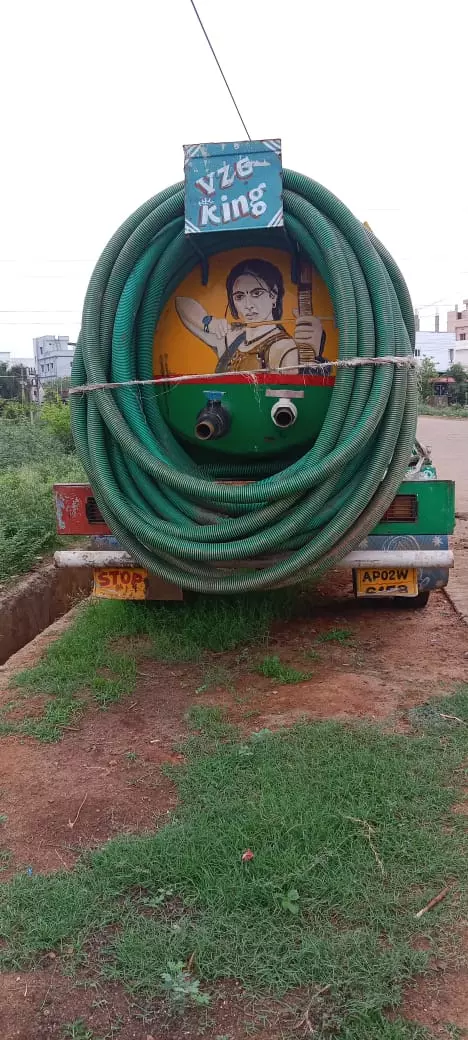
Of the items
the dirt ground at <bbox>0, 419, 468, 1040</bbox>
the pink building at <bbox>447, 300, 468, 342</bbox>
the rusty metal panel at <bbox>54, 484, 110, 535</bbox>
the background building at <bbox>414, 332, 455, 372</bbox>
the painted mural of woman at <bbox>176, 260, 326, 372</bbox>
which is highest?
the pink building at <bbox>447, 300, 468, 342</bbox>

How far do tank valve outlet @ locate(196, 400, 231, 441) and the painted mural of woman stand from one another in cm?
29

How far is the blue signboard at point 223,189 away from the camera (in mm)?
3906

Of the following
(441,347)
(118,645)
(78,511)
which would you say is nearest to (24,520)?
(78,511)

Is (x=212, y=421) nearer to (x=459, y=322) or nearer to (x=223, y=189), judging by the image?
(x=223, y=189)

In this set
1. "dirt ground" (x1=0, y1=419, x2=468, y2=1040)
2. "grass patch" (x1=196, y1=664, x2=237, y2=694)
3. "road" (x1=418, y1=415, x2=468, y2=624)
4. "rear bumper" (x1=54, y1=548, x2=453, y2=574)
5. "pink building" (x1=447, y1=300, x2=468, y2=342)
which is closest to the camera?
"dirt ground" (x1=0, y1=419, x2=468, y2=1040)

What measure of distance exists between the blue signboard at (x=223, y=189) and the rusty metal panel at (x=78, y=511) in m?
1.49

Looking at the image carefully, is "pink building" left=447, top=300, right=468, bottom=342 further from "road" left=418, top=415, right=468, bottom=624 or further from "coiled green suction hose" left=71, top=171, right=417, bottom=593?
"coiled green suction hose" left=71, top=171, right=417, bottom=593

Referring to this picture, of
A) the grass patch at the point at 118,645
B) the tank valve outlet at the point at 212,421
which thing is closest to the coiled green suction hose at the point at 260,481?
the tank valve outlet at the point at 212,421

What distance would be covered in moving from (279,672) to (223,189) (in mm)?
2414

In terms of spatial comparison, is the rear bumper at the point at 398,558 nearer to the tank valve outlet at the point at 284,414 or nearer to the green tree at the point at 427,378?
the tank valve outlet at the point at 284,414

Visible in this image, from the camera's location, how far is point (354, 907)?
2154mm

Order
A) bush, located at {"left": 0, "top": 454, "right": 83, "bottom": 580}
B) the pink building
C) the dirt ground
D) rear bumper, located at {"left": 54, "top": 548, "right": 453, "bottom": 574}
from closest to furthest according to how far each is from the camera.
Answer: the dirt ground → rear bumper, located at {"left": 54, "top": 548, "right": 453, "bottom": 574} → bush, located at {"left": 0, "top": 454, "right": 83, "bottom": 580} → the pink building

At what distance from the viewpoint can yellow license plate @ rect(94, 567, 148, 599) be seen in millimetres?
Answer: 4434

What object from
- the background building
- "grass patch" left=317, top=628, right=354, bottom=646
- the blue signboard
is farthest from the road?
the background building
